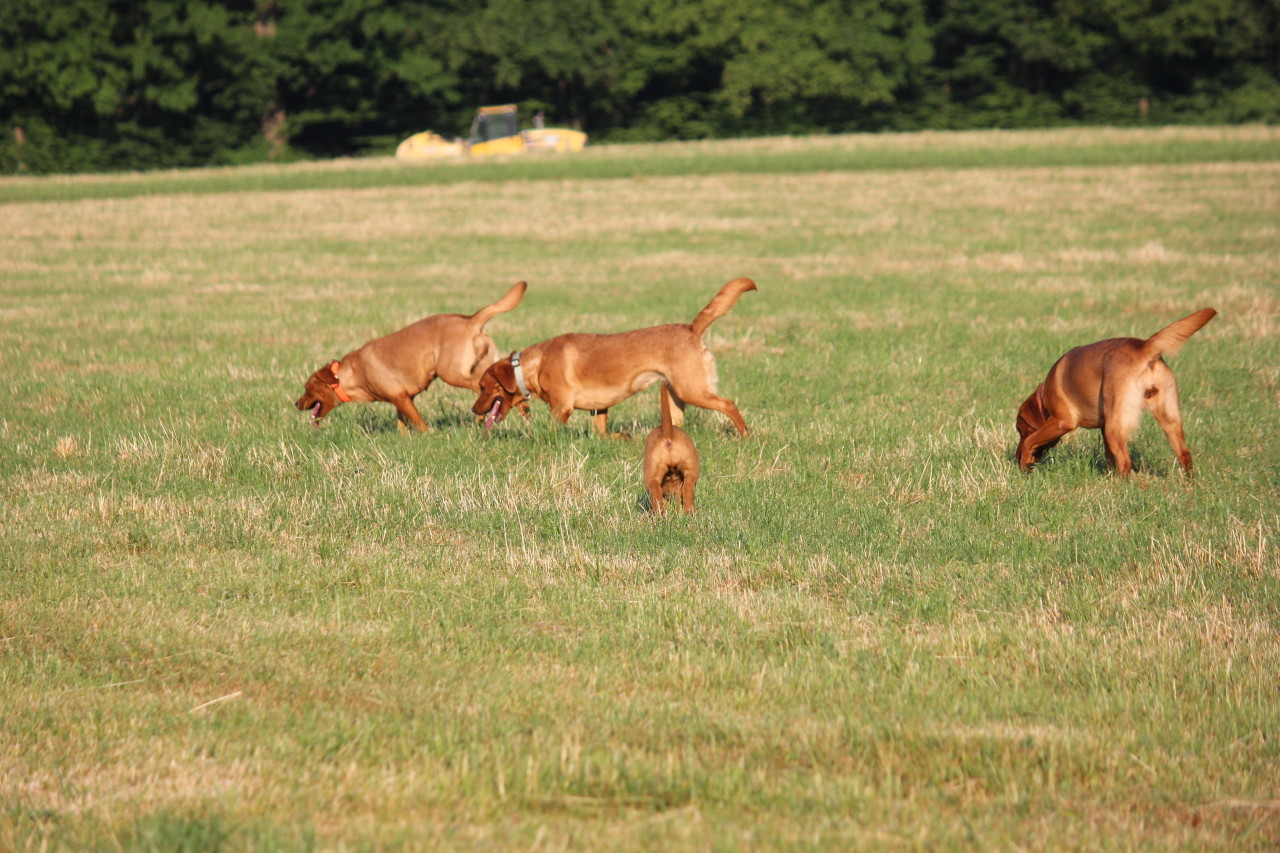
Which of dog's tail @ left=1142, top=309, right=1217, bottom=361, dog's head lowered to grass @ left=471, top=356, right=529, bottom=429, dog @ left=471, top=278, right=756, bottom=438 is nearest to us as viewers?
dog's tail @ left=1142, top=309, right=1217, bottom=361

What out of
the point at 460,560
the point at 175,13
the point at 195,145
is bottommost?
the point at 460,560

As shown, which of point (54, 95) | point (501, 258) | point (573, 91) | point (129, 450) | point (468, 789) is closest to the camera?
point (468, 789)

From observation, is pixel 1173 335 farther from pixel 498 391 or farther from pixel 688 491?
pixel 498 391

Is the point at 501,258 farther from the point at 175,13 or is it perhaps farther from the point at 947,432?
the point at 175,13

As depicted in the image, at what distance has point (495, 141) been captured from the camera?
1978 inches

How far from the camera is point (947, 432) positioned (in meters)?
7.91

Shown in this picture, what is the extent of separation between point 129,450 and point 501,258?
45.1ft

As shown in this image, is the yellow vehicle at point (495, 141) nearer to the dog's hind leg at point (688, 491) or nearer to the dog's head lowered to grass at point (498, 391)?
the dog's head lowered to grass at point (498, 391)

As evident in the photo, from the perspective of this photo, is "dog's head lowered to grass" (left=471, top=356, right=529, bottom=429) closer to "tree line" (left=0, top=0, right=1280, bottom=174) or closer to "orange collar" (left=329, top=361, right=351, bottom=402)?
"orange collar" (left=329, top=361, right=351, bottom=402)

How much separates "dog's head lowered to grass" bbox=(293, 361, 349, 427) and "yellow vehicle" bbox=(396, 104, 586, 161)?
42.2 m

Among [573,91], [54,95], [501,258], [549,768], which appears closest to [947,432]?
[549,768]

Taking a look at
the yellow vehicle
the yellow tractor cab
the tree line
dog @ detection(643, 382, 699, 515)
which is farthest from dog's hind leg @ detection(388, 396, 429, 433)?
the tree line

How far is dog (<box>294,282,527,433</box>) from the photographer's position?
27.1ft

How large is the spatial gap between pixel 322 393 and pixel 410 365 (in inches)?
26.0
